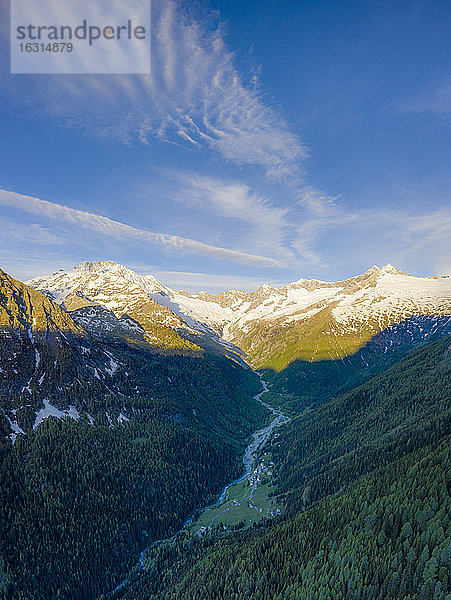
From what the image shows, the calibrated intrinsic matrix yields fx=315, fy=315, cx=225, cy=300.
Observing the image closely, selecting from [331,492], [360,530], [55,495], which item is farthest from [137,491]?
[360,530]

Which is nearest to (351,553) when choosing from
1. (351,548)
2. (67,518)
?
(351,548)

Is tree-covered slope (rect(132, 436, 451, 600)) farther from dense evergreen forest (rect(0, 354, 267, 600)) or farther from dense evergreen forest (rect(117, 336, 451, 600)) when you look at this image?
dense evergreen forest (rect(0, 354, 267, 600))

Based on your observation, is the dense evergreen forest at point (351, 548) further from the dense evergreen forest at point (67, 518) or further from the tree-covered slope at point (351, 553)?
the dense evergreen forest at point (67, 518)

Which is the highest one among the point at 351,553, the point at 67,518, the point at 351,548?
the point at 351,553

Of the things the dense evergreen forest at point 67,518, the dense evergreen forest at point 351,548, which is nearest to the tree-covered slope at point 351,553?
the dense evergreen forest at point 351,548

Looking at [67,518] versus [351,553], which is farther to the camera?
[67,518]

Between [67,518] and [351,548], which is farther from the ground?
[351,548]

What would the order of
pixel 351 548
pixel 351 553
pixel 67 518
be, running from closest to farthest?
pixel 351 553 → pixel 351 548 → pixel 67 518

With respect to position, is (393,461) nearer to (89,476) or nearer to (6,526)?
(89,476)

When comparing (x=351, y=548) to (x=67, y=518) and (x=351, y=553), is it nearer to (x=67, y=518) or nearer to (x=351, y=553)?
(x=351, y=553)

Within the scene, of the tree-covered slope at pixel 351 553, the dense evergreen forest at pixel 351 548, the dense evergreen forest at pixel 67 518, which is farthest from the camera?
the dense evergreen forest at pixel 67 518

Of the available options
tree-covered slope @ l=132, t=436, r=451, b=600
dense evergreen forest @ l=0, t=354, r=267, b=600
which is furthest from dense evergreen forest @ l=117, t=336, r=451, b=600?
dense evergreen forest @ l=0, t=354, r=267, b=600

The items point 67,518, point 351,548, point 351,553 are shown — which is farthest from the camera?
point 67,518
